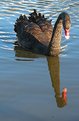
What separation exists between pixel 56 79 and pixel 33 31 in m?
2.35

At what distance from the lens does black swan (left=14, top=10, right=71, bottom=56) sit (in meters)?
9.10

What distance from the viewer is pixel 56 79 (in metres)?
7.65

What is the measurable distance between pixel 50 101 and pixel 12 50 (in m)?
3.24

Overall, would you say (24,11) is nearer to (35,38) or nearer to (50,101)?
(35,38)

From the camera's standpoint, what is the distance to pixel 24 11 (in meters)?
12.9

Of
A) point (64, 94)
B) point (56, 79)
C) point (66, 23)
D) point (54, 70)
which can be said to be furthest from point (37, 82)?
point (66, 23)

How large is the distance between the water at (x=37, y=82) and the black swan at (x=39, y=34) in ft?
0.65

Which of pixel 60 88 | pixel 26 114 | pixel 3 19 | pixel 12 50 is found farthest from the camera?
pixel 3 19

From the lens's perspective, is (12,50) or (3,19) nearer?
(12,50)

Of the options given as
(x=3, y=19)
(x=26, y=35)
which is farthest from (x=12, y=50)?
(x=3, y=19)

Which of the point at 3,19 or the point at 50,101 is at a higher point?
the point at 50,101

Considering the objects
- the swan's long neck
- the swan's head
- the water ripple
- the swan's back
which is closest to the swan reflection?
the swan's long neck

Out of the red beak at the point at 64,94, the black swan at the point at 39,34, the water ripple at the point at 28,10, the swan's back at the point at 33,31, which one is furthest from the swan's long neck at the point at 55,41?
the red beak at the point at 64,94

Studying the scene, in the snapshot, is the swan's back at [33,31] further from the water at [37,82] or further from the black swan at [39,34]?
the water at [37,82]
